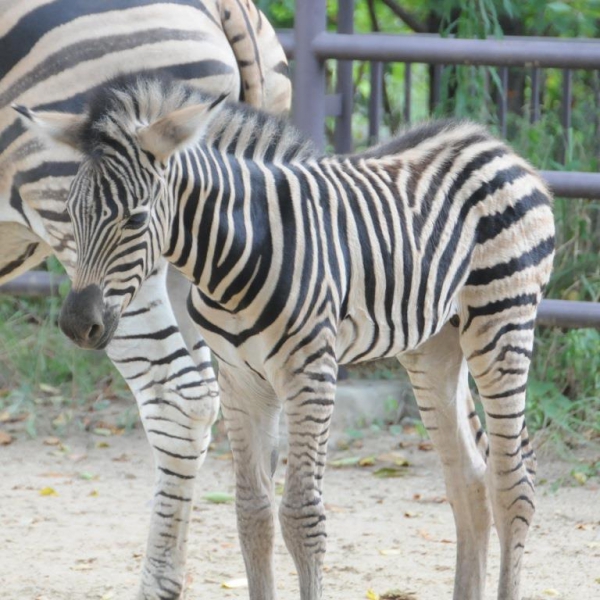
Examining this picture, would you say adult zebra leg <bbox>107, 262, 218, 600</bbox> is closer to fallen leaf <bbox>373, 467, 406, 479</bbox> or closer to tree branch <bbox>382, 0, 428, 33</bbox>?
fallen leaf <bbox>373, 467, 406, 479</bbox>

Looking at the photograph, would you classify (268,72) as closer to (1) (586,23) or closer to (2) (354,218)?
(2) (354,218)

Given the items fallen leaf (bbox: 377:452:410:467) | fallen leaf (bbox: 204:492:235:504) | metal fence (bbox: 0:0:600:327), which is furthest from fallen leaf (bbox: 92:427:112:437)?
fallen leaf (bbox: 377:452:410:467)

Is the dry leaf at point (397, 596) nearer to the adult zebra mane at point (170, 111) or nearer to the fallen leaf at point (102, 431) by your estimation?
the adult zebra mane at point (170, 111)

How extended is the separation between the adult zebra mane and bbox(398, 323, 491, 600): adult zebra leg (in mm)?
939

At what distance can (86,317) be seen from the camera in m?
3.19

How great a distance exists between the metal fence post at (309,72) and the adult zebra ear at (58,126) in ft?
10.8

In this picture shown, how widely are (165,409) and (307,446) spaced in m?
1.00

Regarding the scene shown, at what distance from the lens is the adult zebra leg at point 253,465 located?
3.81 meters

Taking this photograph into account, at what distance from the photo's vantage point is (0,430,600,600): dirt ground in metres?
4.67

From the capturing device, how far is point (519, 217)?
4.01 metres

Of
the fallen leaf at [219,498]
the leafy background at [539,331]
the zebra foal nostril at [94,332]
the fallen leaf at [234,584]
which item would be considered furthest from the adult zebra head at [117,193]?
the leafy background at [539,331]

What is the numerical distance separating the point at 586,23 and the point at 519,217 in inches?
167

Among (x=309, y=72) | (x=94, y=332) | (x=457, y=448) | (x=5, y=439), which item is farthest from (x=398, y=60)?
(x=94, y=332)

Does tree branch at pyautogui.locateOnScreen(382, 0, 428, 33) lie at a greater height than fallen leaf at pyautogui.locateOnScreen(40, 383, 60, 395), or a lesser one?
greater
